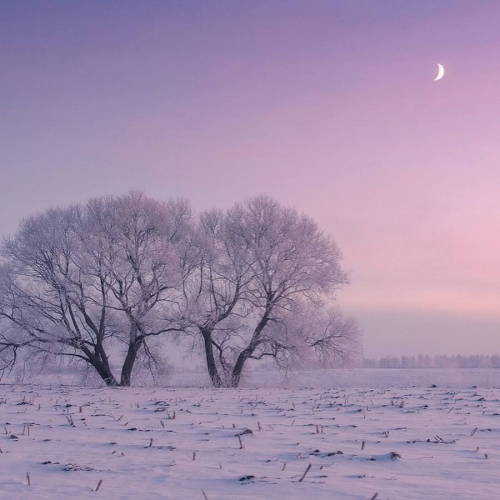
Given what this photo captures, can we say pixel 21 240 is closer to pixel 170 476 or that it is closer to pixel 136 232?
pixel 136 232

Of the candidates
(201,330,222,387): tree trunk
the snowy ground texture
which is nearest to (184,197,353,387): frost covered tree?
(201,330,222,387): tree trunk

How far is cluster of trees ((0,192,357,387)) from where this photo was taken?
2627cm

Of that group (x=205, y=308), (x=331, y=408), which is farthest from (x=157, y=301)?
(x=331, y=408)

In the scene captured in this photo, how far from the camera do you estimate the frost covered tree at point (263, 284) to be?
89.9 ft

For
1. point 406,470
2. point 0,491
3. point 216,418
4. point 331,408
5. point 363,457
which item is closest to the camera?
point 0,491

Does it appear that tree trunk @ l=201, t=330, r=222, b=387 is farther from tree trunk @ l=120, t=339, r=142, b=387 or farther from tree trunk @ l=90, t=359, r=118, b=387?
tree trunk @ l=90, t=359, r=118, b=387

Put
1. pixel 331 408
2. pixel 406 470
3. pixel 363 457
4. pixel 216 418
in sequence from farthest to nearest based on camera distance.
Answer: pixel 331 408
pixel 216 418
pixel 363 457
pixel 406 470

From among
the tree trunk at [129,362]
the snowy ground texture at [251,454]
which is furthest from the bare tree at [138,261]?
the snowy ground texture at [251,454]

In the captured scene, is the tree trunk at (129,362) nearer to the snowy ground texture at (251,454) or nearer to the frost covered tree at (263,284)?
the frost covered tree at (263,284)

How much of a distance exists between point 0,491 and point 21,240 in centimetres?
2429

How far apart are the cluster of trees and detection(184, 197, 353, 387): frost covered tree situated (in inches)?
2.0

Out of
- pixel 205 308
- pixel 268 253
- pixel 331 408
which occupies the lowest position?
pixel 331 408

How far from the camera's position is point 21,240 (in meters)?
26.7

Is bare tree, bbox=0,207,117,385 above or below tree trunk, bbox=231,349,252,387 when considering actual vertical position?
above
